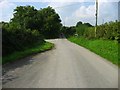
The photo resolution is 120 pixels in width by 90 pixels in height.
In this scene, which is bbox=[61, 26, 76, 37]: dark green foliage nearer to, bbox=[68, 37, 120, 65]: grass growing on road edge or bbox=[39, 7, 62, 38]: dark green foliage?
bbox=[39, 7, 62, 38]: dark green foliage

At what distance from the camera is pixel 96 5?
1833 inches

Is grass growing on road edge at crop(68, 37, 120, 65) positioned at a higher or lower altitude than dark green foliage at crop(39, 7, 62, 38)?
lower

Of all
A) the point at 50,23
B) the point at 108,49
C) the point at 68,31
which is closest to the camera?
the point at 108,49

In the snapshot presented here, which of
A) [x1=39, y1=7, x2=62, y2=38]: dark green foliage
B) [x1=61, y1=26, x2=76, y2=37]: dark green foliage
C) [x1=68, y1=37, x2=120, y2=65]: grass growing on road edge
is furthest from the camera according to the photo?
[x1=61, y1=26, x2=76, y2=37]: dark green foliage

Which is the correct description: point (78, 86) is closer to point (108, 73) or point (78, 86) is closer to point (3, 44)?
point (108, 73)

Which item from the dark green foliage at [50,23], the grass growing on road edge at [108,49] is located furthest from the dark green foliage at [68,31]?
the grass growing on road edge at [108,49]

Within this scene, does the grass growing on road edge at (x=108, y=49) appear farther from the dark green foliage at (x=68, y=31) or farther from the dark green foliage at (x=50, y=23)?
the dark green foliage at (x=68, y=31)

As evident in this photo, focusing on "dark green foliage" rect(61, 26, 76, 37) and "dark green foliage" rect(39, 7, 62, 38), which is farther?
"dark green foliage" rect(61, 26, 76, 37)

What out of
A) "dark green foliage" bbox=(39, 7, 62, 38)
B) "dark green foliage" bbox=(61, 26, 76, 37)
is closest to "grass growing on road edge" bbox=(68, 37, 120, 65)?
"dark green foliage" bbox=(39, 7, 62, 38)

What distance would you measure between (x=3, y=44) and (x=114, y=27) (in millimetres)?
16652

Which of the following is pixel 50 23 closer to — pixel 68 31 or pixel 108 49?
pixel 68 31

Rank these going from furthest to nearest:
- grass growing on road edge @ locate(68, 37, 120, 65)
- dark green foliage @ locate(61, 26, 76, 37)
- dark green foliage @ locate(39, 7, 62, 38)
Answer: dark green foliage @ locate(61, 26, 76, 37) → dark green foliage @ locate(39, 7, 62, 38) → grass growing on road edge @ locate(68, 37, 120, 65)

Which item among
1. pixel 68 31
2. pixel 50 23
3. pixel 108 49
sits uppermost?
pixel 50 23

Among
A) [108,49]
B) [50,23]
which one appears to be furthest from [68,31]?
[108,49]
